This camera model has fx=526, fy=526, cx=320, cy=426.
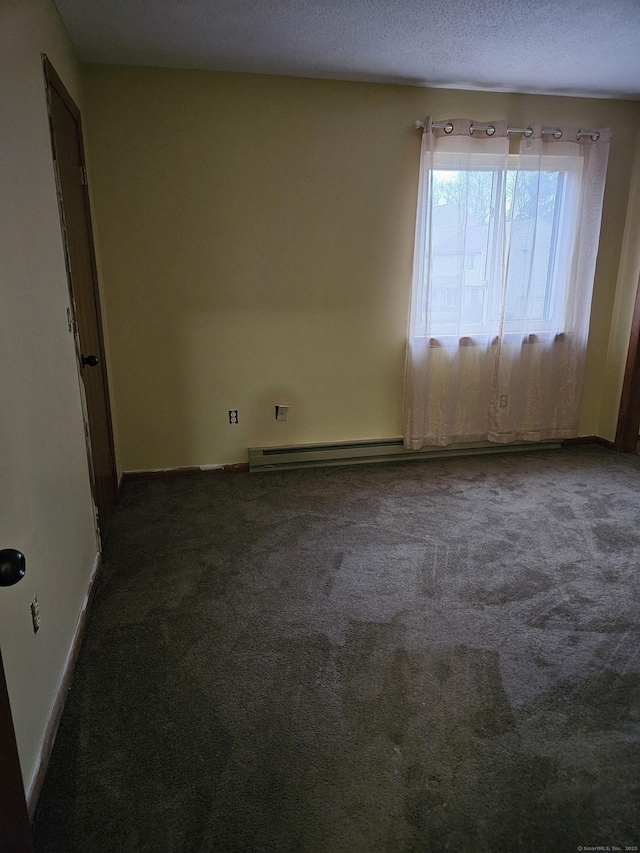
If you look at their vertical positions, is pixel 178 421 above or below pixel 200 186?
below

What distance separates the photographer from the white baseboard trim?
134 cm

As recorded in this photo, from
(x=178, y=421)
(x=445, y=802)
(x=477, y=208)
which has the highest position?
(x=477, y=208)

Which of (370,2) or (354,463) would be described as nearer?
(370,2)

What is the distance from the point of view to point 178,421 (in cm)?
354

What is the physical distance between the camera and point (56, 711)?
1.59 metres

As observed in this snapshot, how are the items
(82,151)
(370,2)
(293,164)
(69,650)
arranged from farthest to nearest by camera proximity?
1. (293,164)
2. (82,151)
3. (370,2)
4. (69,650)

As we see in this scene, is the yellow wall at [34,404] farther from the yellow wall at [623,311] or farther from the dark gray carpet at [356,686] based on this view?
the yellow wall at [623,311]

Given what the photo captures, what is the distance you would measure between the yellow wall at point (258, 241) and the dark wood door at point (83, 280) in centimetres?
36

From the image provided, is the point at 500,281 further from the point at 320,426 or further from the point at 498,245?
the point at 320,426

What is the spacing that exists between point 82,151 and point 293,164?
123cm

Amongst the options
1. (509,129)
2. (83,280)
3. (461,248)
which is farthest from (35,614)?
(509,129)

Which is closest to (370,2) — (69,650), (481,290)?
(481,290)

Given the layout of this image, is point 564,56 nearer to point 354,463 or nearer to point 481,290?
point 481,290

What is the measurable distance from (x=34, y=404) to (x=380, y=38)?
247 cm
